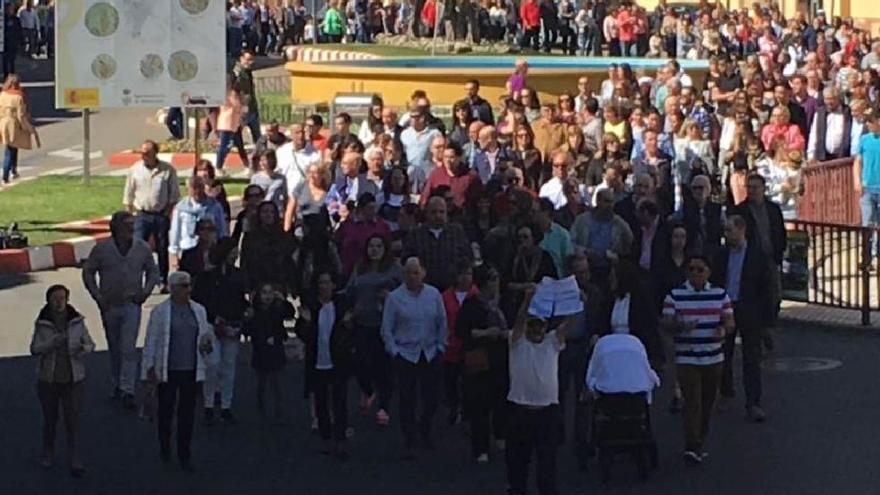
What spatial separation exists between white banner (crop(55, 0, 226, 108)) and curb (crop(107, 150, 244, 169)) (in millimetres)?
3840

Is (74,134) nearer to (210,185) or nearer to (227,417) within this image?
(210,185)

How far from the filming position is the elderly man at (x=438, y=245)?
707 inches

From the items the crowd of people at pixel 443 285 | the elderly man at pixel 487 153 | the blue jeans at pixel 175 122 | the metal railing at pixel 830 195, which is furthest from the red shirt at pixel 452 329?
the blue jeans at pixel 175 122

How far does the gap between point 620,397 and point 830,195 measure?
11953 mm

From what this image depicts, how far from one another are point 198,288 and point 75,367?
186cm

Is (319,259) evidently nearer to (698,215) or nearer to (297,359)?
(297,359)

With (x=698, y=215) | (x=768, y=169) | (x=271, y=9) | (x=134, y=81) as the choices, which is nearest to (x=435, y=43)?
(x=271, y=9)

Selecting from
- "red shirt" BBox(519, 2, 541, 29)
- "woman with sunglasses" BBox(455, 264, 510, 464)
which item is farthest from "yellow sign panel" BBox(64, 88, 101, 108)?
"red shirt" BBox(519, 2, 541, 29)

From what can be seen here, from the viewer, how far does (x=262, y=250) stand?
717 inches

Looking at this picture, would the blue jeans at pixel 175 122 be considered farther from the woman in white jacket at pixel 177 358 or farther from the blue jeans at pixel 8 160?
the woman in white jacket at pixel 177 358

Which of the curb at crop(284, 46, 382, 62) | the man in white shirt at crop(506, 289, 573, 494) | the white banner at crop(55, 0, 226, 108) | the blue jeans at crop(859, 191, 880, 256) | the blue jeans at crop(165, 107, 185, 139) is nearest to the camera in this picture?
the man in white shirt at crop(506, 289, 573, 494)

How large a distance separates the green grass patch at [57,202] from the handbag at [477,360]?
11.6m

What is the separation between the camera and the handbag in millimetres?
15898

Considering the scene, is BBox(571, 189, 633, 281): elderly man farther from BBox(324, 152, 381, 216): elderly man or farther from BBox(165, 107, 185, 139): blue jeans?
BBox(165, 107, 185, 139): blue jeans
